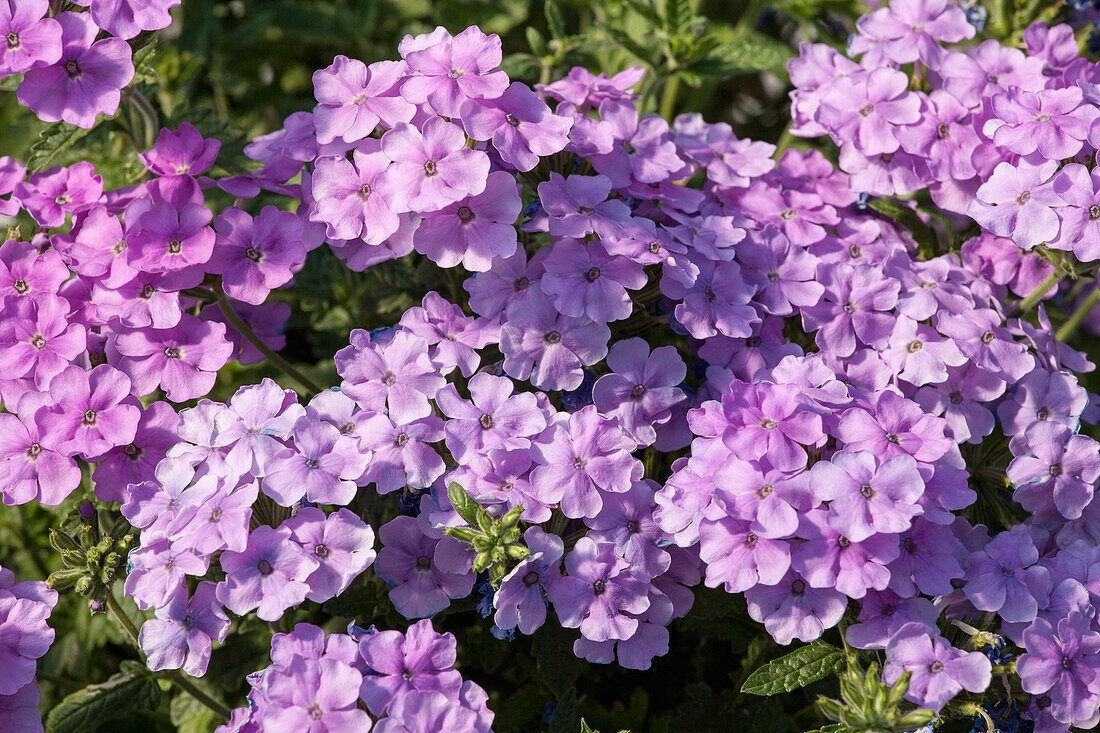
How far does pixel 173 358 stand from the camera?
2.55 metres

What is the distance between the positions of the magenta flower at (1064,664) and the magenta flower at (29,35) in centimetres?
265

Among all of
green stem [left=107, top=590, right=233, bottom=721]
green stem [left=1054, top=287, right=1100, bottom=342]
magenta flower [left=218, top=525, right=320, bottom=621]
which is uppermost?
magenta flower [left=218, top=525, right=320, bottom=621]

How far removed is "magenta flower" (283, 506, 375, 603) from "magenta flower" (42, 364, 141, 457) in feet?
1.83

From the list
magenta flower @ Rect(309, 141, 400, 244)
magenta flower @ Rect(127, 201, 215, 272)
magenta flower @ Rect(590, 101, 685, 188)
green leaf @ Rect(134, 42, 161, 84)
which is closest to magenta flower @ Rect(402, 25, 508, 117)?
magenta flower @ Rect(309, 141, 400, 244)

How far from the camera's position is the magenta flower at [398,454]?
2.24 meters

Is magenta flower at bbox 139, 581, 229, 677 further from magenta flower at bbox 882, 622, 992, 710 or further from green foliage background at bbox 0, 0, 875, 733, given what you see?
magenta flower at bbox 882, 622, 992, 710

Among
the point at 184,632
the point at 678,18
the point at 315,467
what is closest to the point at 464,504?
the point at 315,467

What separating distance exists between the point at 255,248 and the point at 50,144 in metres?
0.78

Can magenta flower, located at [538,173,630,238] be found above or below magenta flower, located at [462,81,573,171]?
below

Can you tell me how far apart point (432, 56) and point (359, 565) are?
124 cm

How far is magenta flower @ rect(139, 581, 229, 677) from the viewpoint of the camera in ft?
7.16

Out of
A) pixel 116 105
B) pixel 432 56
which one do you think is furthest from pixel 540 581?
pixel 116 105

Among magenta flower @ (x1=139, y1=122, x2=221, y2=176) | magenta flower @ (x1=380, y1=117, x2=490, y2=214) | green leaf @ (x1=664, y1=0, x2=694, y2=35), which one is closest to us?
magenta flower @ (x1=380, y1=117, x2=490, y2=214)

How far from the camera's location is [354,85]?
2.56 meters
